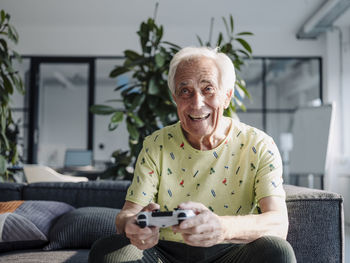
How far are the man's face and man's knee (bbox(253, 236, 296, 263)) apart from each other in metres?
Answer: 0.45

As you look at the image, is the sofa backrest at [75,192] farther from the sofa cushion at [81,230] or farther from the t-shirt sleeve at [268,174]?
the t-shirt sleeve at [268,174]

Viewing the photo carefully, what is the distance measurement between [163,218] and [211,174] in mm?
352

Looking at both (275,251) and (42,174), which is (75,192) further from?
(275,251)

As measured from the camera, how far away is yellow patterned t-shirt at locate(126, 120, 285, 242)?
1325mm

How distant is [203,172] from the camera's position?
4.45 feet

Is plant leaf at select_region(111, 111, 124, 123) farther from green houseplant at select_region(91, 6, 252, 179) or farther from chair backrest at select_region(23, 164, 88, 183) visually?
chair backrest at select_region(23, 164, 88, 183)

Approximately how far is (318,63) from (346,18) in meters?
1.01

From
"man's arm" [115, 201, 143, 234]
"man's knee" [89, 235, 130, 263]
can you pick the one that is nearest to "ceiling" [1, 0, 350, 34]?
"man's arm" [115, 201, 143, 234]

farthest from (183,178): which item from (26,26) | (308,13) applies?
(26,26)

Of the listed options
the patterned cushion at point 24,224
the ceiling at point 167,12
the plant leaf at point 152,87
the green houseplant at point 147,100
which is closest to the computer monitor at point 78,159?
the ceiling at point 167,12

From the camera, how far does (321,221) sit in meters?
1.43

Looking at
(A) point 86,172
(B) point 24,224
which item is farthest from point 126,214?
(A) point 86,172

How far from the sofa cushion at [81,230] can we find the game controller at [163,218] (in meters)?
0.79

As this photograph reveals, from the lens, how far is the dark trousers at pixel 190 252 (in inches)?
42.0
